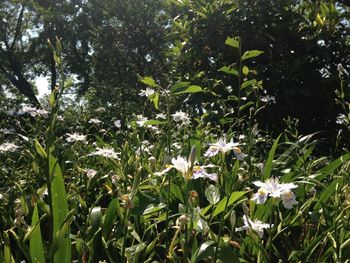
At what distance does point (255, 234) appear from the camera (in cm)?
108

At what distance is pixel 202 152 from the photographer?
7.47ft

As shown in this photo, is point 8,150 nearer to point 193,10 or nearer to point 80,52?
point 193,10

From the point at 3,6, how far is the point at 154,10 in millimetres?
7431

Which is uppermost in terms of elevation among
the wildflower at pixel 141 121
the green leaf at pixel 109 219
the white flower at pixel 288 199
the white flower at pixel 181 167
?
the wildflower at pixel 141 121

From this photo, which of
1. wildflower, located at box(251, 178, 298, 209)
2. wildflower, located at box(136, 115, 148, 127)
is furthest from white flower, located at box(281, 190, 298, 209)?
wildflower, located at box(136, 115, 148, 127)

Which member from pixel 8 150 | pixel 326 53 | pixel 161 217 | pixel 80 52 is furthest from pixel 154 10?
pixel 161 217

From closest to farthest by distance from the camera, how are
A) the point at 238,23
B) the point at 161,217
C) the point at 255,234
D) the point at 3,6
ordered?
1. the point at 255,234
2. the point at 161,217
3. the point at 238,23
4. the point at 3,6

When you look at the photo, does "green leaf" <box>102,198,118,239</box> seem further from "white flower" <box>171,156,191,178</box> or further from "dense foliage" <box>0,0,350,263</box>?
"white flower" <box>171,156,191,178</box>

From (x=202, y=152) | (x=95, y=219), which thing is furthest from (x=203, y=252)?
(x=202, y=152)

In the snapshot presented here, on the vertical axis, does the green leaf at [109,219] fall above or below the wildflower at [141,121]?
below

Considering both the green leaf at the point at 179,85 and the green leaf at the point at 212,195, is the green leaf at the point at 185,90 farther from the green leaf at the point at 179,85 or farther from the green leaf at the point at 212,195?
the green leaf at the point at 212,195

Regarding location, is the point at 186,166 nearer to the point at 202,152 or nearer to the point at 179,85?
the point at 179,85

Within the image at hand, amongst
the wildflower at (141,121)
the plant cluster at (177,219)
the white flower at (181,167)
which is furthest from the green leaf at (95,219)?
the wildflower at (141,121)

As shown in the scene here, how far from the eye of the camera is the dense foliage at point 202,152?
3.52 ft
